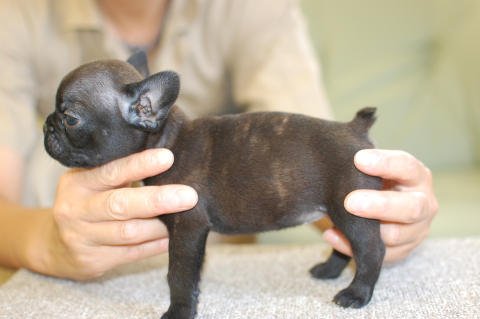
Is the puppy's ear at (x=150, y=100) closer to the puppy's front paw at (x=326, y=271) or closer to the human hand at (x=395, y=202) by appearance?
the human hand at (x=395, y=202)

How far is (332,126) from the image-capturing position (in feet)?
4.92

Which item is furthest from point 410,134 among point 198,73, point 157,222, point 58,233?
point 58,233

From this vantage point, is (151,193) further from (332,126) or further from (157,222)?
(332,126)

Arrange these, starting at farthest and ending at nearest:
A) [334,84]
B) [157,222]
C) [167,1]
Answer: [334,84] < [167,1] < [157,222]

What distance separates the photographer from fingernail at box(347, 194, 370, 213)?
1367 millimetres

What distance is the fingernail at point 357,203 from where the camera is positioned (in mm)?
1367

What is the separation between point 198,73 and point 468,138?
2178 mm

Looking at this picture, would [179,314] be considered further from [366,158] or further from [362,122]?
[362,122]

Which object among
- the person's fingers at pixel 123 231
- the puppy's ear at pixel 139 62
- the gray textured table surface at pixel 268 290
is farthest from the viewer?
the puppy's ear at pixel 139 62

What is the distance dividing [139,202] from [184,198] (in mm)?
195

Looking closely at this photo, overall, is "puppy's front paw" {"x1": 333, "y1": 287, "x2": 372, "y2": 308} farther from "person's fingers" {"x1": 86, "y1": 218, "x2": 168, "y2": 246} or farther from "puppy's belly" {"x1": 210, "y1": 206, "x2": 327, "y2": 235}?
"person's fingers" {"x1": 86, "y1": 218, "x2": 168, "y2": 246}

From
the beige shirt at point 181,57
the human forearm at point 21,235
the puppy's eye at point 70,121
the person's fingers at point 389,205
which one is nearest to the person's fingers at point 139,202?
the puppy's eye at point 70,121

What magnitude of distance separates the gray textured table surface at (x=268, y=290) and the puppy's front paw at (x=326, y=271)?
0.11ft

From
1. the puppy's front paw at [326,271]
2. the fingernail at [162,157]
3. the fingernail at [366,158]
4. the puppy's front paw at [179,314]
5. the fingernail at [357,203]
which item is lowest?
the puppy's front paw at [326,271]
